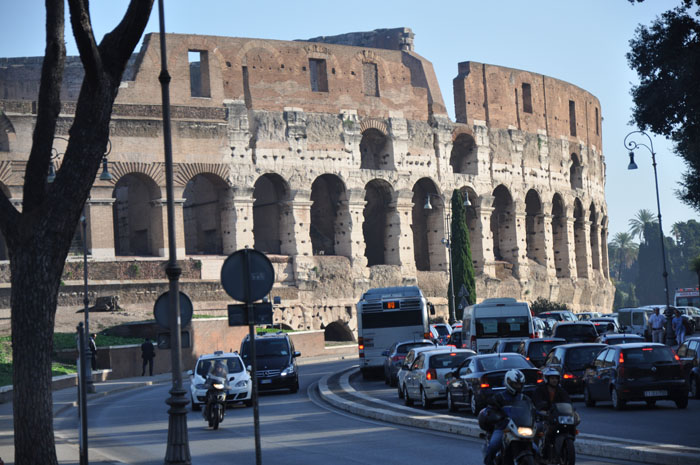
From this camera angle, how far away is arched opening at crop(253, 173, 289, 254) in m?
56.2

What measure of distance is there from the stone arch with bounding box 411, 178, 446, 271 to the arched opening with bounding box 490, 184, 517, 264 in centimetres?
499

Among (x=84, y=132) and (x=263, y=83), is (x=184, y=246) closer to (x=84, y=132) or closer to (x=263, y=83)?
(x=263, y=83)

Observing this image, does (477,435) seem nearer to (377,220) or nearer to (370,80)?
(370,80)

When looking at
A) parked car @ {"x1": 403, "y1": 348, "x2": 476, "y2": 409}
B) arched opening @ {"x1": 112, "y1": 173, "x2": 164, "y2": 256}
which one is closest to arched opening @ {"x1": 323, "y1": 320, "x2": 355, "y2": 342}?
arched opening @ {"x1": 112, "y1": 173, "x2": 164, "y2": 256}

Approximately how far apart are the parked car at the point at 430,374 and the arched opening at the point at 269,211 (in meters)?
32.6

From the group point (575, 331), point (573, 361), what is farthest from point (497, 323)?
point (573, 361)

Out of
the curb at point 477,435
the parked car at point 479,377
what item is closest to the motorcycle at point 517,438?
the curb at point 477,435

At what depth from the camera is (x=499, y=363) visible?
67.6 ft

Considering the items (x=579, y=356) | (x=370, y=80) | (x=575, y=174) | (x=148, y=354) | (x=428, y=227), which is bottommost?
(x=579, y=356)

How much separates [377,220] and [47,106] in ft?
163

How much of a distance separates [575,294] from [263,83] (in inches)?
1081

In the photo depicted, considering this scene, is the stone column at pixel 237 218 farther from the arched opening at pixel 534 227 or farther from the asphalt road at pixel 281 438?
the asphalt road at pixel 281 438

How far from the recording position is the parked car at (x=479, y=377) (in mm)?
19609

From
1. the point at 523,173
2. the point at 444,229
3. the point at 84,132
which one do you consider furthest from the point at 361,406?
the point at 523,173
